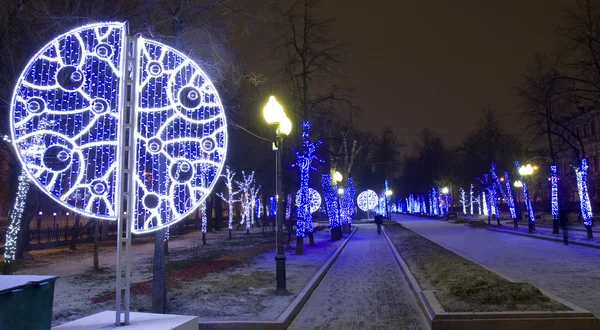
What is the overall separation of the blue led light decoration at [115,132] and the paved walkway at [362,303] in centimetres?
347

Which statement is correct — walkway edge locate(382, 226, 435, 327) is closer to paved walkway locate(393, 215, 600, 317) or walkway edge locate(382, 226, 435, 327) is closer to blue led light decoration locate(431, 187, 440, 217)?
paved walkway locate(393, 215, 600, 317)

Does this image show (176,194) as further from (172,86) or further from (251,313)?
(251,313)

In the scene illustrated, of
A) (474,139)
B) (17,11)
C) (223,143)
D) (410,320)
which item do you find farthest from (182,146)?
(474,139)

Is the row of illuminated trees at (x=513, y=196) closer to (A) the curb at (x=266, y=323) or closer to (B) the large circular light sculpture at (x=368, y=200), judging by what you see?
(B) the large circular light sculpture at (x=368, y=200)

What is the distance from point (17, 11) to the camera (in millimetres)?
11047

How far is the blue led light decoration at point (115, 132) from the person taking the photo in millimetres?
5438

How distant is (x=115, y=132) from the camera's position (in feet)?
20.6

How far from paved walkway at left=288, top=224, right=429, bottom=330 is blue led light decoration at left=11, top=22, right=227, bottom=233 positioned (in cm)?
347

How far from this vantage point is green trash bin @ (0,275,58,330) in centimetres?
397

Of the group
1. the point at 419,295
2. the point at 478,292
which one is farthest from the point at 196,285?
the point at 478,292

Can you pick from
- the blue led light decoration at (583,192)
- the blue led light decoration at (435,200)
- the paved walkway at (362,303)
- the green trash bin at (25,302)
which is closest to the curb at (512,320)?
the paved walkway at (362,303)

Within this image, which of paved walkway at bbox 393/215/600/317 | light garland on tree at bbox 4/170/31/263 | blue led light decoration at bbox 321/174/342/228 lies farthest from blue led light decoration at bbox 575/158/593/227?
light garland on tree at bbox 4/170/31/263

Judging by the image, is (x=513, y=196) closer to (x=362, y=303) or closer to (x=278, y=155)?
(x=278, y=155)

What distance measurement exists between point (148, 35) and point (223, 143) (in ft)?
14.2
